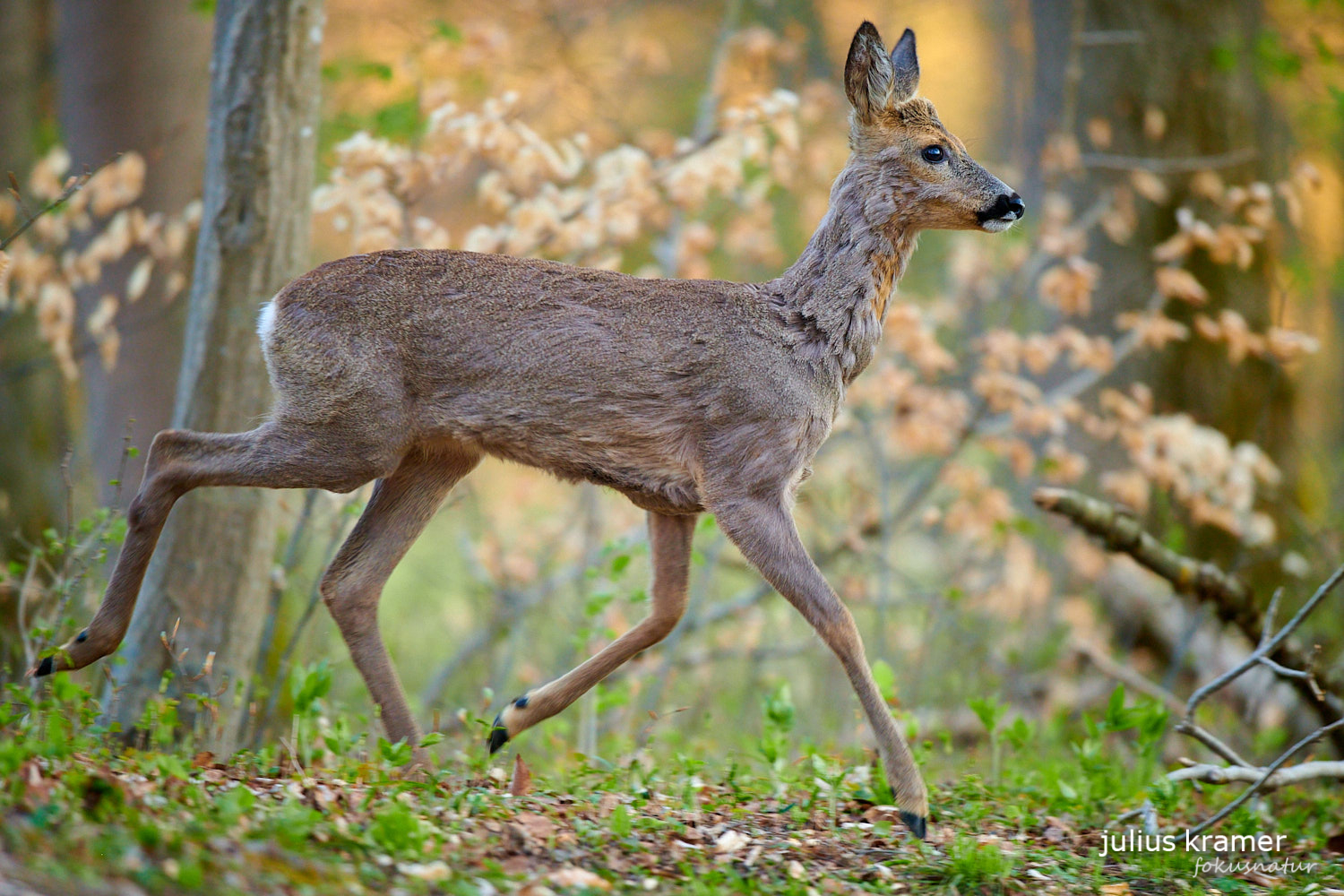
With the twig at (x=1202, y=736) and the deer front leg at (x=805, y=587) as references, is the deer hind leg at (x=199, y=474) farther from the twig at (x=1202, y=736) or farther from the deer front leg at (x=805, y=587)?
the twig at (x=1202, y=736)

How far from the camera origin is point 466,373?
15.5 feet

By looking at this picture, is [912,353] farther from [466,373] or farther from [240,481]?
[240,481]

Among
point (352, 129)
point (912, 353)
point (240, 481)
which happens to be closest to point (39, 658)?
point (240, 481)

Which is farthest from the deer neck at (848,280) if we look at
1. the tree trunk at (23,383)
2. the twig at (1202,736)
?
the tree trunk at (23,383)

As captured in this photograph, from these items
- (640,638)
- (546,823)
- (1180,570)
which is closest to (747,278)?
(1180,570)

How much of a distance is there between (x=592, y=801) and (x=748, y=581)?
9.13 metres

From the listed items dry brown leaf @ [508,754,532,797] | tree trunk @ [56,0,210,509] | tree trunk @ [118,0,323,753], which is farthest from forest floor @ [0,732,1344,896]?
tree trunk @ [56,0,210,509]

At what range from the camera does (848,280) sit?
16.8ft

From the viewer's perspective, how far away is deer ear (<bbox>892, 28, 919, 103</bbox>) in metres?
5.30

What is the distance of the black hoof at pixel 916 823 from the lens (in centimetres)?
468

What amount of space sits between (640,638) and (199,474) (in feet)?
6.41

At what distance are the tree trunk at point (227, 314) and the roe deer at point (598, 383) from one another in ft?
2.82

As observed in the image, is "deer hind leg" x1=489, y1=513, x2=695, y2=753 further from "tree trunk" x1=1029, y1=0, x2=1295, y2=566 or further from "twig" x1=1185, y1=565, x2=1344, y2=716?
"tree trunk" x1=1029, y1=0, x2=1295, y2=566

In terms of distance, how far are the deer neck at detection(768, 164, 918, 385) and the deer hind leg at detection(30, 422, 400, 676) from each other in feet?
5.84
